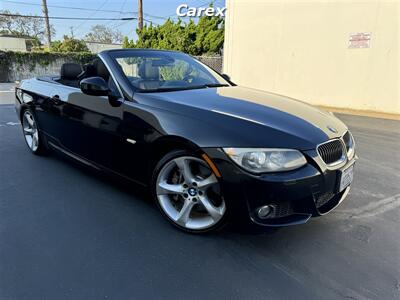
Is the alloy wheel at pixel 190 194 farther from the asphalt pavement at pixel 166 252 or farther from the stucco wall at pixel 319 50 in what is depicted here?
the stucco wall at pixel 319 50

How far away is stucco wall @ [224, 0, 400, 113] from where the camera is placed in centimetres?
969

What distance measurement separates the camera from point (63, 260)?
238cm

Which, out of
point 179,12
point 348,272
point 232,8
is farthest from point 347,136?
point 179,12

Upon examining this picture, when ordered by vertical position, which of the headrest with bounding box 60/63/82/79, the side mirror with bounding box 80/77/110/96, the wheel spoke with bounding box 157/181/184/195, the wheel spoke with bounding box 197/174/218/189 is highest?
the headrest with bounding box 60/63/82/79

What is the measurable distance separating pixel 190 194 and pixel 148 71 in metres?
1.49

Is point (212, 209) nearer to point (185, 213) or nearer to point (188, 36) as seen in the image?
point (185, 213)

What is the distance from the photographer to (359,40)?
32.8ft

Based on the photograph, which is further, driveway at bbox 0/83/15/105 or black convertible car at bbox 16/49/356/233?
driveway at bbox 0/83/15/105

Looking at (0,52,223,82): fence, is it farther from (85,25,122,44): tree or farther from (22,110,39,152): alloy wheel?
(85,25,122,44): tree

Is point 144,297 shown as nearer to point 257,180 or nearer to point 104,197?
point 257,180

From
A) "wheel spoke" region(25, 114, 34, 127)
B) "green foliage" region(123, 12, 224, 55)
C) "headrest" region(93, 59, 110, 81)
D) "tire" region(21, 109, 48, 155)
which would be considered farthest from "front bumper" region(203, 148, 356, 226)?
"green foliage" region(123, 12, 224, 55)

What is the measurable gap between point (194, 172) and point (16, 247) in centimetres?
144

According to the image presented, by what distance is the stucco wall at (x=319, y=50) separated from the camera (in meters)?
9.69

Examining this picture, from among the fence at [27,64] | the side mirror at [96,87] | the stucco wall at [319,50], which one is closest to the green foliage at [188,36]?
the fence at [27,64]
